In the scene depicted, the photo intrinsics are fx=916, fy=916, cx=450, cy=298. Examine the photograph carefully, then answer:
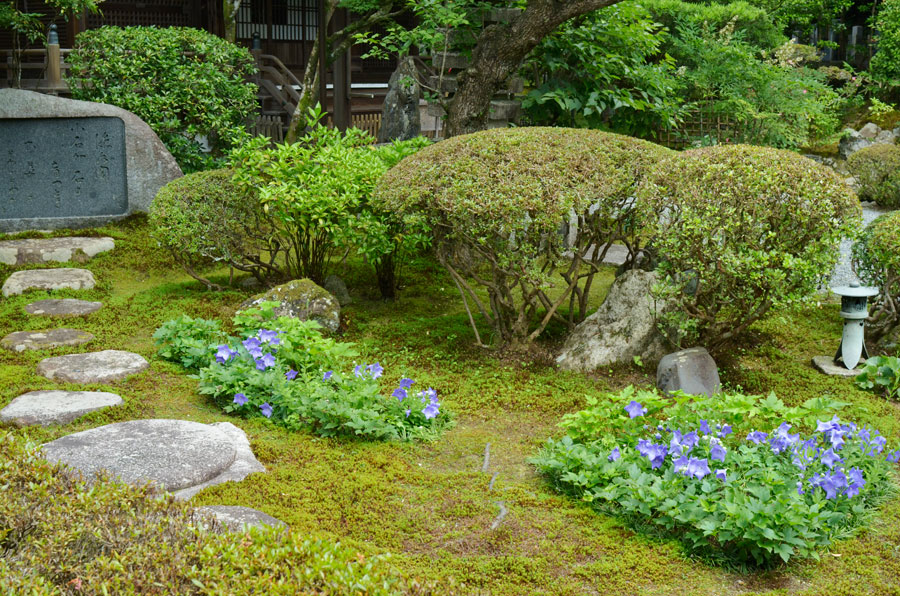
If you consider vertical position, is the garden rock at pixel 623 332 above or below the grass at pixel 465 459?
above

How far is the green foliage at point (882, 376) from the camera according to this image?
22.7ft

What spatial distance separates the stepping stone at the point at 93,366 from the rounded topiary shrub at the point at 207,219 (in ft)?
6.68

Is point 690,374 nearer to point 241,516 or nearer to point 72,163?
point 241,516

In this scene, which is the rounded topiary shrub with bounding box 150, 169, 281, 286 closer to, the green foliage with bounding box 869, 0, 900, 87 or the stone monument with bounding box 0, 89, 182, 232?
the stone monument with bounding box 0, 89, 182, 232

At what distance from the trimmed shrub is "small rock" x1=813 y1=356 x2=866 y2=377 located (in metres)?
0.48

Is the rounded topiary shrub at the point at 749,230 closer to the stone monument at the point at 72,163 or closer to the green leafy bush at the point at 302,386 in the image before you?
the green leafy bush at the point at 302,386

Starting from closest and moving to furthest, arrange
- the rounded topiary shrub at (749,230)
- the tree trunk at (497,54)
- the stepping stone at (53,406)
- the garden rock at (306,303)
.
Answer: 1. the stepping stone at (53,406)
2. the rounded topiary shrub at (749,230)
3. the garden rock at (306,303)
4. the tree trunk at (497,54)

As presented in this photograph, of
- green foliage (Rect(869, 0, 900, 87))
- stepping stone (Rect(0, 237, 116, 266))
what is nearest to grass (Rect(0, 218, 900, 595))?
stepping stone (Rect(0, 237, 116, 266))

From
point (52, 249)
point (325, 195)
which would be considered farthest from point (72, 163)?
point (325, 195)

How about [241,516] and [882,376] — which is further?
[882,376]

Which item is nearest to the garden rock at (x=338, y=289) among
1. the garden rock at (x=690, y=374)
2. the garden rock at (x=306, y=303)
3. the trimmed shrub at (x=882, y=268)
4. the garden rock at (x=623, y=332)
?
the garden rock at (x=306, y=303)

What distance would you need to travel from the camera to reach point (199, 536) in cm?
323

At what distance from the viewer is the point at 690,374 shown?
22.3ft

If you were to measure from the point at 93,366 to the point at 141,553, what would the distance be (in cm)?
436
